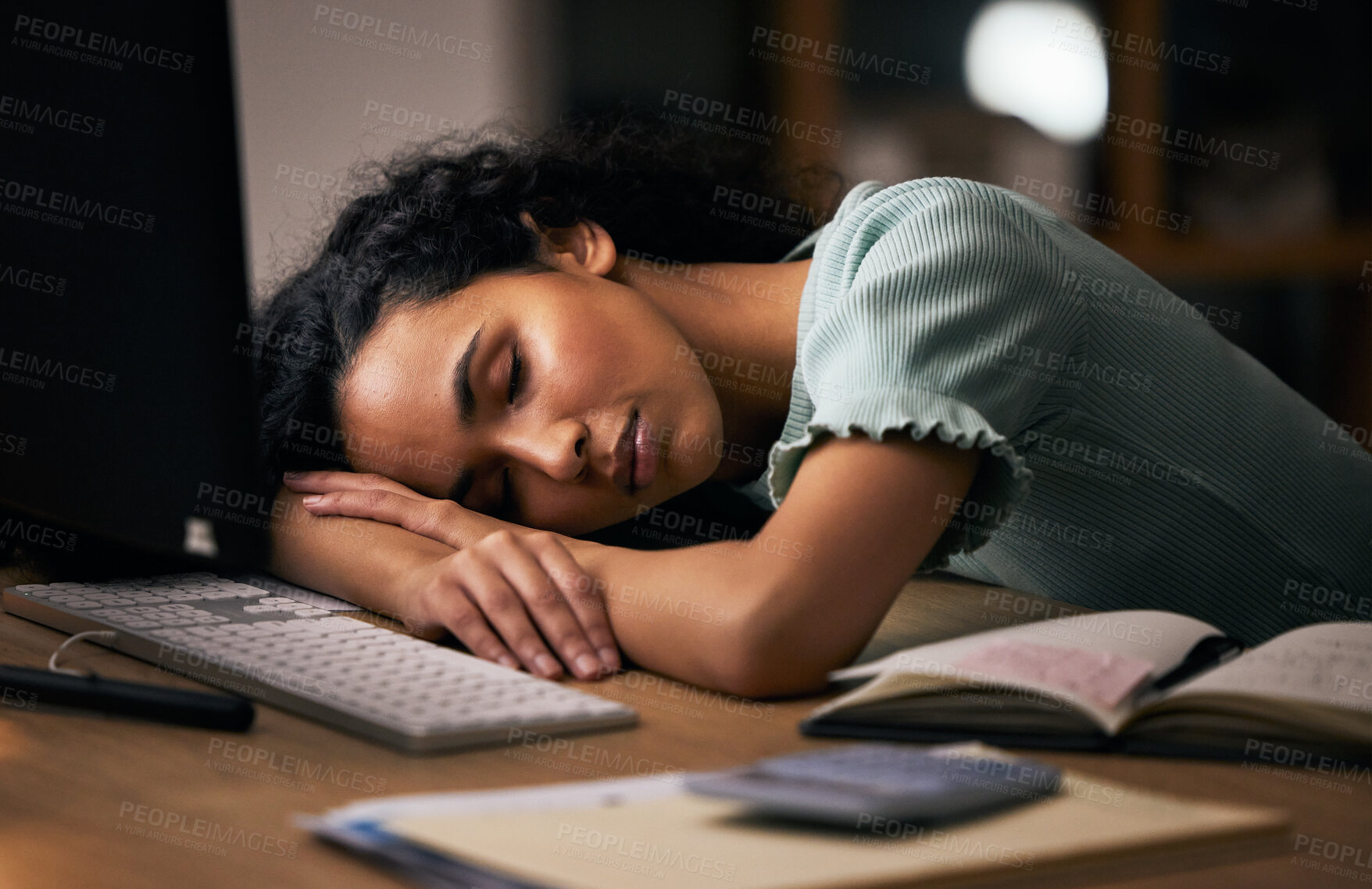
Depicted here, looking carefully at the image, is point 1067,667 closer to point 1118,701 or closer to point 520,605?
point 1118,701

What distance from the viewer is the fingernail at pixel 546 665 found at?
2.45ft

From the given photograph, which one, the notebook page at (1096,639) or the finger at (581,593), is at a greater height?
the notebook page at (1096,639)

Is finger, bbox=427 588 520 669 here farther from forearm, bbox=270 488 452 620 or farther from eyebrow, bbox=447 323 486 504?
eyebrow, bbox=447 323 486 504

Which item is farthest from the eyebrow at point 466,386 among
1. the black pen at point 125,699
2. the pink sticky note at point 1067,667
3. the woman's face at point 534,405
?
the pink sticky note at point 1067,667

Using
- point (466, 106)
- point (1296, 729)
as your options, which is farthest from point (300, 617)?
point (466, 106)

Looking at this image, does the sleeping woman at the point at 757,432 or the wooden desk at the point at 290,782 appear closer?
the wooden desk at the point at 290,782

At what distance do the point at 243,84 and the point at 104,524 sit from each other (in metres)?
1.91

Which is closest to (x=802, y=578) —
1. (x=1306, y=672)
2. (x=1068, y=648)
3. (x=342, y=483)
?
(x=1068, y=648)

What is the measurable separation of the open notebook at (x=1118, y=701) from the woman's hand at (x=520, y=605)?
0.59 ft

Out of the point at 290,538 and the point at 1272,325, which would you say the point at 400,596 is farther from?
the point at 1272,325

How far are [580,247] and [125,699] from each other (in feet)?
2.59

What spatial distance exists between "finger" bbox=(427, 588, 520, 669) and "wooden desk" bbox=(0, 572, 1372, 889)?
0.09 m

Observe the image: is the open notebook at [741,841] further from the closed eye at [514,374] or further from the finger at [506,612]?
the closed eye at [514,374]

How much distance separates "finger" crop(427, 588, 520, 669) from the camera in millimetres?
778
